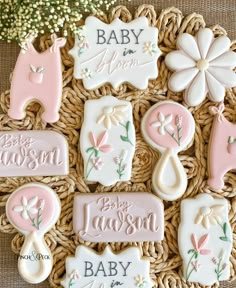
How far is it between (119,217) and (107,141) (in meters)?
0.15

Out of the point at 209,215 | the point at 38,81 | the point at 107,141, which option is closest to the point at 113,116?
the point at 107,141

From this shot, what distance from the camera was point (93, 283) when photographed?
979 millimetres

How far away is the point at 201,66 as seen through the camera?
1.00 meters

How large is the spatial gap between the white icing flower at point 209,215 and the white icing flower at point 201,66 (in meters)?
0.21

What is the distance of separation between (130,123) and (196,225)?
239mm

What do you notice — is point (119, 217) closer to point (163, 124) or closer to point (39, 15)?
point (163, 124)

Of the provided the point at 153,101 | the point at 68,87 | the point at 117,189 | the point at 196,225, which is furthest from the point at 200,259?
the point at 68,87

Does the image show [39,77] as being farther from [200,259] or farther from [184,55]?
[200,259]

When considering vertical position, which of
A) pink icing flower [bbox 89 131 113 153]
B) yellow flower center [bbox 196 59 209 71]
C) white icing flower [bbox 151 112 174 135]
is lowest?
pink icing flower [bbox 89 131 113 153]

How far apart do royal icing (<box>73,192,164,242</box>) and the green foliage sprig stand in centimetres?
34

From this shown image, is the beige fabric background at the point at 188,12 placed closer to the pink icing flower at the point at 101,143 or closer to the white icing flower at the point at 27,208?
the white icing flower at the point at 27,208

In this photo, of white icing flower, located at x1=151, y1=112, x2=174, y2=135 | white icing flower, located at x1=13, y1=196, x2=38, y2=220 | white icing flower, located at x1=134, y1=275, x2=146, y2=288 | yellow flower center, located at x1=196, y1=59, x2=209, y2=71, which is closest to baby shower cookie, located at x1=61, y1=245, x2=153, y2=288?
white icing flower, located at x1=134, y1=275, x2=146, y2=288

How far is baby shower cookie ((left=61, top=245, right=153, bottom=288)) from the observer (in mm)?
976

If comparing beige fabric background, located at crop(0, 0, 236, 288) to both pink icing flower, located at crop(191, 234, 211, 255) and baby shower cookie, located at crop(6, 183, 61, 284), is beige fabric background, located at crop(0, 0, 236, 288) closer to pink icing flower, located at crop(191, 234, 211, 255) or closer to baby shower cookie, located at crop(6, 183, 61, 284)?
baby shower cookie, located at crop(6, 183, 61, 284)
